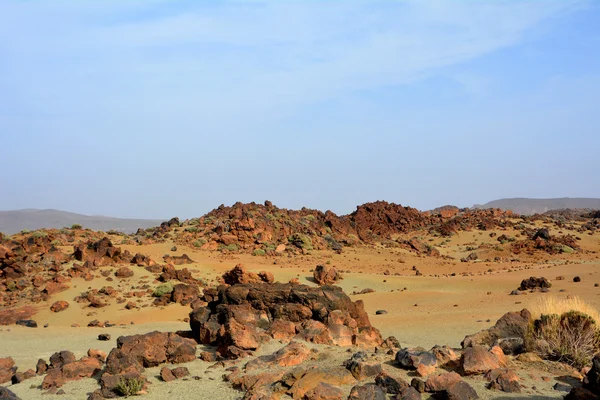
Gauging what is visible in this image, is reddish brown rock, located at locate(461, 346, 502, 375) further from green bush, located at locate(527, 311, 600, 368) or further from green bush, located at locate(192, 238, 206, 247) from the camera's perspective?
green bush, located at locate(192, 238, 206, 247)

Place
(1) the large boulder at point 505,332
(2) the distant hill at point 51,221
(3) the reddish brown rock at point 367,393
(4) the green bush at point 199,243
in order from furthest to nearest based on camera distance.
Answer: (2) the distant hill at point 51,221
(4) the green bush at point 199,243
(1) the large boulder at point 505,332
(3) the reddish brown rock at point 367,393

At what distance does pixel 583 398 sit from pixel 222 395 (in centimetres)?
489

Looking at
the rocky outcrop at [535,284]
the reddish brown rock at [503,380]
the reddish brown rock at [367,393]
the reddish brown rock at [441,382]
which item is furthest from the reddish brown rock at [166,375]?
the rocky outcrop at [535,284]

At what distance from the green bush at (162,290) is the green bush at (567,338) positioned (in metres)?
15.8

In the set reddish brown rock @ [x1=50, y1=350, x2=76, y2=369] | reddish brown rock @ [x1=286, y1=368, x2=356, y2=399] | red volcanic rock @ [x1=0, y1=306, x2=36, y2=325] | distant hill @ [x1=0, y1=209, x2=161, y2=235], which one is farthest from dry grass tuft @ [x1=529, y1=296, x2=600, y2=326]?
distant hill @ [x1=0, y1=209, x2=161, y2=235]

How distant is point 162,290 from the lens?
2270 centimetres

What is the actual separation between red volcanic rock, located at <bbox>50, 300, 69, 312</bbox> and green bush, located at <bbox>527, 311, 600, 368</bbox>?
680 inches

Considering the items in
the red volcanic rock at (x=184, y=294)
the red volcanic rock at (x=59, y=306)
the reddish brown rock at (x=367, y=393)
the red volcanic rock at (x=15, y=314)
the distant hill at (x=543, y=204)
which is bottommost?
the red volcanic rock at (x=15, y=314)

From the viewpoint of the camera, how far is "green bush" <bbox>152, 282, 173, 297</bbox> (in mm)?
22531

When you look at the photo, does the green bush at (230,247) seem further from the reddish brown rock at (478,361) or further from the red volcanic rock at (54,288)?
the reddish brown rock at (478,361)

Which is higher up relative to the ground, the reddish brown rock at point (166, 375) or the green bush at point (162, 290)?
the reddish brown rock at point (166, 375)

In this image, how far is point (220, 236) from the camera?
122 feet

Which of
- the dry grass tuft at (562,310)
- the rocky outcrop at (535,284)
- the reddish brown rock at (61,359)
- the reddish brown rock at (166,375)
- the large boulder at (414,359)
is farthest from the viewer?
the rocky outcrop at (535,284)

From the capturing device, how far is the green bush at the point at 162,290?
22.5m
